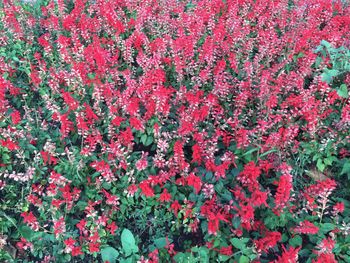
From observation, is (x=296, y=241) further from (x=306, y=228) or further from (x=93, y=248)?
(x=93, y=248)

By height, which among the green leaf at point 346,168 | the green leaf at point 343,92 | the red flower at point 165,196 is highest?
the green leaf at point 343,92

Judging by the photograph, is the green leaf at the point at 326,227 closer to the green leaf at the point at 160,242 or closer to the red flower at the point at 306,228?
the red flower at the point at 306,228

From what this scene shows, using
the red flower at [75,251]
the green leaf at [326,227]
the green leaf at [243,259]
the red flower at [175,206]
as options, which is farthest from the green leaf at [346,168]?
the red flower at [75,251]

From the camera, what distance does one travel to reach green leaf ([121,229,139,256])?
124 inches

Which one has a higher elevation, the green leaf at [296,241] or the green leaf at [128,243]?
→ the green leaf at [296,241]

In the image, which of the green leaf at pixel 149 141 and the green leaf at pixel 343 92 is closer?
the green leaf at pixel 149 141

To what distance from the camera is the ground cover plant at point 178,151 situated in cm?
313

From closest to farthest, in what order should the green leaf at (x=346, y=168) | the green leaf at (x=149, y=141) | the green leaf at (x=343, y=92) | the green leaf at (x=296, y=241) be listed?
the green leaf at (x=296, y=241) → the green leaf at (x=346, y=168) → the green leaf at (x=149, y=141) → the green leaf at (x=343, y=92)

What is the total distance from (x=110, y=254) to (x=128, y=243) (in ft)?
0.55

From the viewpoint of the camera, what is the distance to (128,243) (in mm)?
3191

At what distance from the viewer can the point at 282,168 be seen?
3.25 meters

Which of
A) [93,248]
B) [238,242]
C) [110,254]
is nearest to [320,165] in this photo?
[238,242]

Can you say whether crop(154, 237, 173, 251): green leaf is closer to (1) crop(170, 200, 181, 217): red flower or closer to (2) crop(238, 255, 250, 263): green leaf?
(1) crop(170, 200, 181, 217): red flower

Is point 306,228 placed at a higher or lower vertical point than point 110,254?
higher
